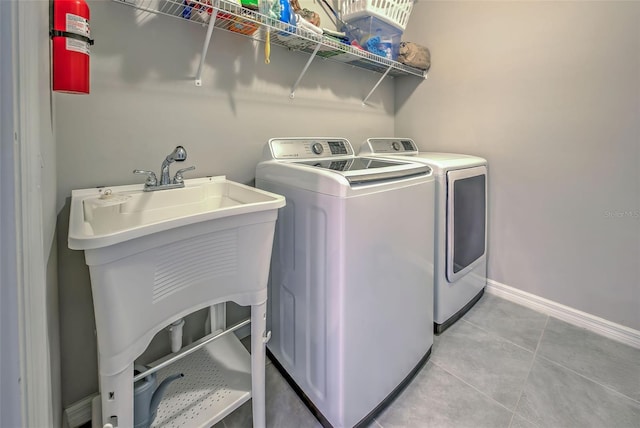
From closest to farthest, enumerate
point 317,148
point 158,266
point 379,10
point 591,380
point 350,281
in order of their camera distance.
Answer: point 158,266
point 350,281
point 591,380
point 317,148
point 379,10

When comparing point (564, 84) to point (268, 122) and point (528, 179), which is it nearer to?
point (528, 179)

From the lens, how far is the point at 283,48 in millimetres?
1795

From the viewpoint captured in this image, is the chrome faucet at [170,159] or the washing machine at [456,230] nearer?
the chrome faucet at [170,159]

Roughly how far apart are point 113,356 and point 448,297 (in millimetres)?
1689

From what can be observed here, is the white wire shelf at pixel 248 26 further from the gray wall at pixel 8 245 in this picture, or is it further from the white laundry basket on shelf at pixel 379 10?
the gray wall at pixel 8 245

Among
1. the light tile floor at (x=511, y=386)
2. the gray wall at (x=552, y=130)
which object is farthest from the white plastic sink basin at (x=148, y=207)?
the gray wall at (x=552, y=130)

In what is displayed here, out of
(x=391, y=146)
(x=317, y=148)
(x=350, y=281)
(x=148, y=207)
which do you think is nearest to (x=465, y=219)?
(x=391, y=146)

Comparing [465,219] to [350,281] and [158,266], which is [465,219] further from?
[158,266]

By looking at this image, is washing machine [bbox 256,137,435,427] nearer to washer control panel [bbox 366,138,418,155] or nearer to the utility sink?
the utility sink

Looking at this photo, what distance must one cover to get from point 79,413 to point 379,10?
2.61m

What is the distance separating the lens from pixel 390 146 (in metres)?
2.23

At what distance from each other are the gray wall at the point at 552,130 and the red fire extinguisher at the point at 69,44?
2264mm

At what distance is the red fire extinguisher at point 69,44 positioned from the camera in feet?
2.80

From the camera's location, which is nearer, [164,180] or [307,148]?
[164,180]
